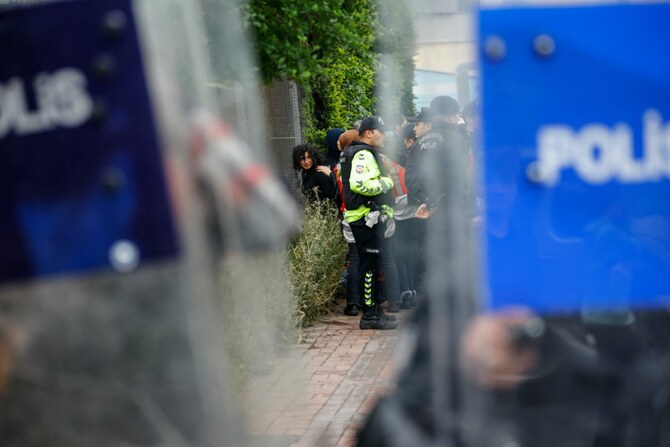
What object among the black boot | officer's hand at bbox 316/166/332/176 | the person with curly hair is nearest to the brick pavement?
the black boot

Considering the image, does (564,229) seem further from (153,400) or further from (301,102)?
(301,102)

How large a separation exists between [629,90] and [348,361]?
6019 mm

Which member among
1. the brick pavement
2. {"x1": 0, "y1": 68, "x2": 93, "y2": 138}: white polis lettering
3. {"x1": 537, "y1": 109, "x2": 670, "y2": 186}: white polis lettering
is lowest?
the brick pavement

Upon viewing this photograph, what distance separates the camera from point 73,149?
85.0 inches

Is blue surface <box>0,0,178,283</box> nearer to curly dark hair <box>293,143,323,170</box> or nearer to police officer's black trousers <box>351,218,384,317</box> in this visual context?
police officer's black trousers <box>351,218,384,317</box>

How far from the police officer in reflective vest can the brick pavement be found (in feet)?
0.88

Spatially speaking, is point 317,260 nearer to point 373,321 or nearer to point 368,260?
point 368,260

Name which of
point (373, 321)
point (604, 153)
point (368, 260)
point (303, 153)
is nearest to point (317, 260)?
point (368, 260)

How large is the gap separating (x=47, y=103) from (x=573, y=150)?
1077mm

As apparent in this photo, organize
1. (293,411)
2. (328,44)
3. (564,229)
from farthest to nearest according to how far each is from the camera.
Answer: (328,44)
(293,411)
(564,229)

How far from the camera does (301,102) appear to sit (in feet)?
44.6

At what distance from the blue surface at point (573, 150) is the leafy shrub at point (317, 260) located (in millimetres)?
6346

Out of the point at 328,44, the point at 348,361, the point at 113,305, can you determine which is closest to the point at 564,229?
the point at 113,305

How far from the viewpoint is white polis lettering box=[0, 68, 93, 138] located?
2.16 meters
